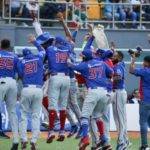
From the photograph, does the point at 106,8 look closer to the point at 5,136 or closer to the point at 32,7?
the point at 32,7

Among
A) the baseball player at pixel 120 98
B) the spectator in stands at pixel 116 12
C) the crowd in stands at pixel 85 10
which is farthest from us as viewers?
the spectator in stands at pixel 116 12

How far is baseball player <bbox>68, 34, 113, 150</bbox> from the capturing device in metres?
19.7

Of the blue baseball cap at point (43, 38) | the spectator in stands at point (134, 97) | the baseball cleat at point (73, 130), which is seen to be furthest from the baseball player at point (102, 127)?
the spectator in stands at point (134, 97)

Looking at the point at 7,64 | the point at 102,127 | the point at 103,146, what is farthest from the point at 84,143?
the point at 7,64

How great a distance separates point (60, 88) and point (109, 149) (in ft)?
7.54

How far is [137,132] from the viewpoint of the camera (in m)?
27.3

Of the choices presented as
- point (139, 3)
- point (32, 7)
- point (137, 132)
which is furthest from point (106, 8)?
point (137, 132)

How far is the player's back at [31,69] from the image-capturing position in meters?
19.8

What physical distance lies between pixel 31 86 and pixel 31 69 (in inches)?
16.3

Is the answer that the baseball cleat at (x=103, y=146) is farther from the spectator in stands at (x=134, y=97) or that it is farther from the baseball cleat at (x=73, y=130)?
the spectator in stands at (x=134, y=97)

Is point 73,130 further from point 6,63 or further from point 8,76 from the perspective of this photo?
point 6,63

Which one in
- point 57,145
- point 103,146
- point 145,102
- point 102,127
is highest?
point 145,102

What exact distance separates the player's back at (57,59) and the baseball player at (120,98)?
1278 millimetres

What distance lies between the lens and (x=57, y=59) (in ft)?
68.5
